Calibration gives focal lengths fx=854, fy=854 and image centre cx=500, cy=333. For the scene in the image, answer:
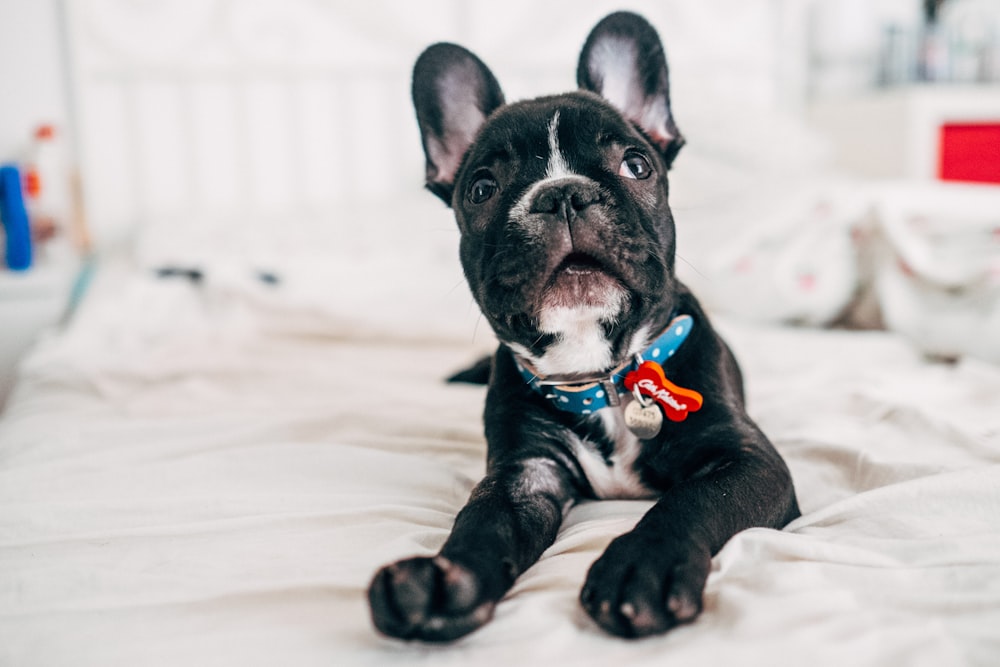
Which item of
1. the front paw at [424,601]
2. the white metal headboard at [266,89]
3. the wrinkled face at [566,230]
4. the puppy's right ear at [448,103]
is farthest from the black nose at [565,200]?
the white metal headboard at [266,89]

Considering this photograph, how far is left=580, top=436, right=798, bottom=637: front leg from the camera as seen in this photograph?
2.70ft

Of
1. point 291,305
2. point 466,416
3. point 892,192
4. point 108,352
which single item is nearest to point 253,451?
point 466,416

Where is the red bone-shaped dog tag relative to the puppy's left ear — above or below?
below

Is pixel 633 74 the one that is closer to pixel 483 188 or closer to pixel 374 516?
pixel 483 188

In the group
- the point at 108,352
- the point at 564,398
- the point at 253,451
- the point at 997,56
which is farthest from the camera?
the point at 997,56

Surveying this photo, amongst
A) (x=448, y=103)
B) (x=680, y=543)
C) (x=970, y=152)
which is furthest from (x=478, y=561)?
(x=970, y=152)

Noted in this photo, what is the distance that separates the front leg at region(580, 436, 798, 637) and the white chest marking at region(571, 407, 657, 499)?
6.8 inches

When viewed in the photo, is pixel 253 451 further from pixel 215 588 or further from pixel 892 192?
pixel 892 192

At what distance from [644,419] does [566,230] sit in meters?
0.31

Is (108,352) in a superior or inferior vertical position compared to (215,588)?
inferior

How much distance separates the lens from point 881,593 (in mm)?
883

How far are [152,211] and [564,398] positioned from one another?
109 inches

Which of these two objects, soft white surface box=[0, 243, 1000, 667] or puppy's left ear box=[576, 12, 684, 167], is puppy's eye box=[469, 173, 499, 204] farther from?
soft white surface box=[0, 243, 1000, 667]

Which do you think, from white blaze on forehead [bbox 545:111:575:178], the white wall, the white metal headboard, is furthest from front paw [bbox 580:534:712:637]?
the white wall
